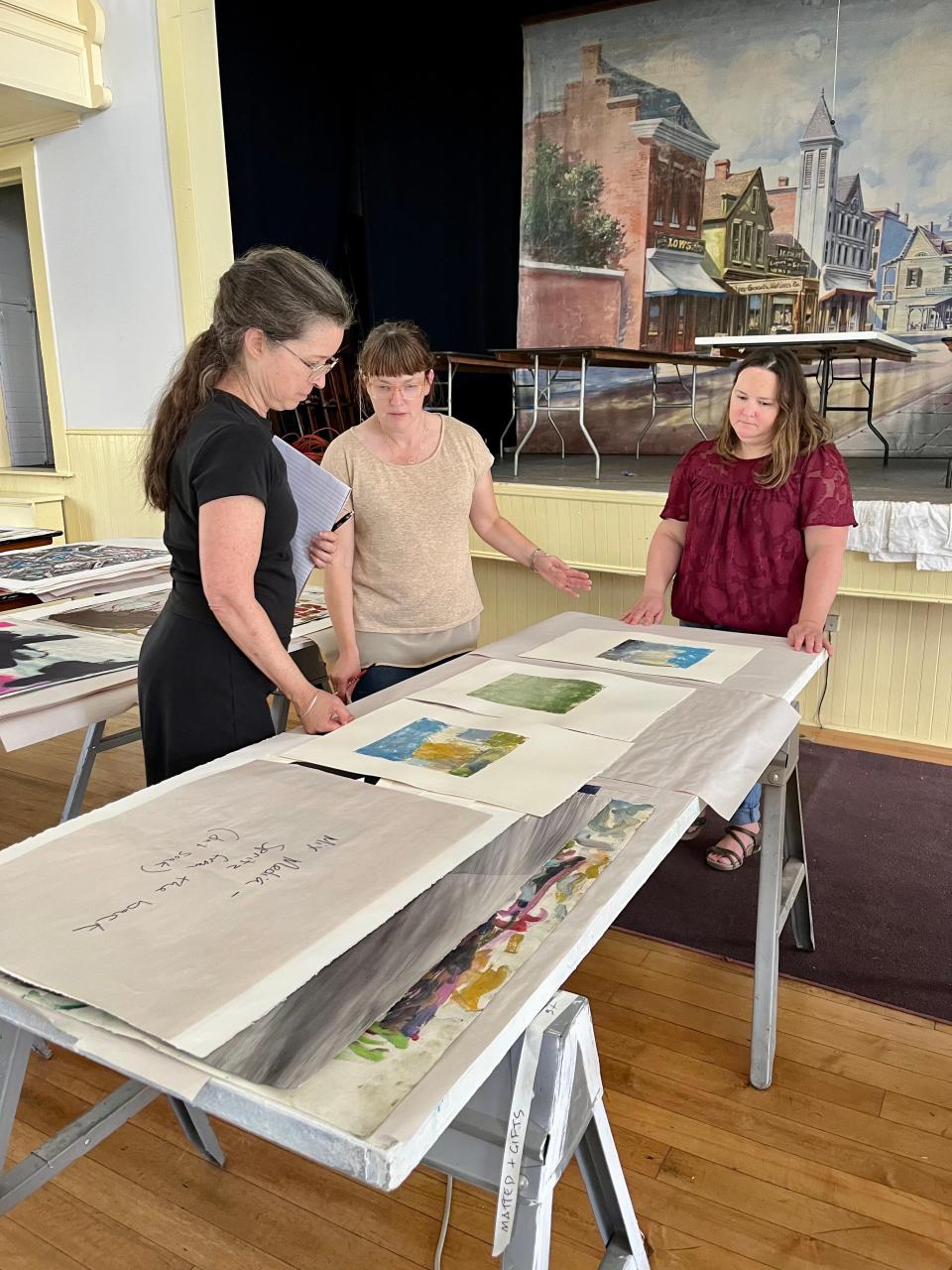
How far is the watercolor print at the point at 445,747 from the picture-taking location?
1.19m

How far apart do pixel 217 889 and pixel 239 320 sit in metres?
0.77

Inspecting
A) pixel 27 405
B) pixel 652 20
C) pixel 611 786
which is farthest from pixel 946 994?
pixel 27 405

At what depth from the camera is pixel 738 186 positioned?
506cm

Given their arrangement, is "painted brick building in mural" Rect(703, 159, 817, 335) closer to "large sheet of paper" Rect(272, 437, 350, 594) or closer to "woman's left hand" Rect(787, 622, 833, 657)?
"woman's left hand" Rect(787, 622, 833, 657)

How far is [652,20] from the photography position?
5062mm

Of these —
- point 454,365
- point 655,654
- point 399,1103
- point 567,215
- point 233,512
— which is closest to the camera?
point 399,1103

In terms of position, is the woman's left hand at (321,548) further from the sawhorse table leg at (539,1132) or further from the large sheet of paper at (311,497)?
the sawhorse table leg at (539,1132)

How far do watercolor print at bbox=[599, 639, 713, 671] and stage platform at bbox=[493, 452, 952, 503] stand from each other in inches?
65.1

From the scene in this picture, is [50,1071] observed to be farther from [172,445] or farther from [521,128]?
[521,128]

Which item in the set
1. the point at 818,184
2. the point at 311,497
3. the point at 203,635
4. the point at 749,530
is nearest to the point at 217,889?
the point at 203,635

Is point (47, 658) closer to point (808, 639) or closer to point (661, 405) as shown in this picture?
point (808, 639)

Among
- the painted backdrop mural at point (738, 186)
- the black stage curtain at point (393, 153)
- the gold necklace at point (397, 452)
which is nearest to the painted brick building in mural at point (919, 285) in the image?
the painted backdrop mural at point (738, 186)

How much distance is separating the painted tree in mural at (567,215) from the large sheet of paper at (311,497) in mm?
4477

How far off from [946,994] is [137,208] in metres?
4.38
